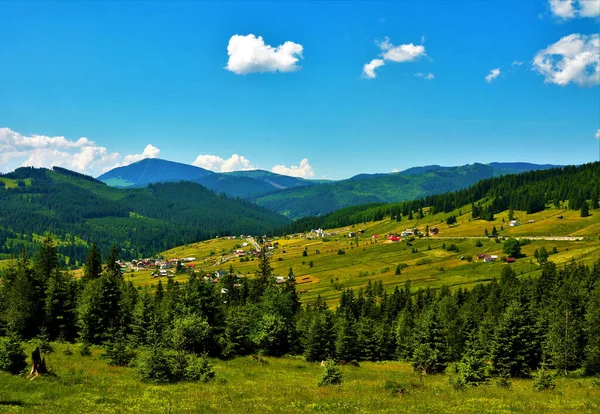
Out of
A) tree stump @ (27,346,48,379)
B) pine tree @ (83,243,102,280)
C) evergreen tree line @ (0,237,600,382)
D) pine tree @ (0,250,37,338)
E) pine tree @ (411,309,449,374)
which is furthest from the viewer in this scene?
pine tree @ (83,243,102,280)

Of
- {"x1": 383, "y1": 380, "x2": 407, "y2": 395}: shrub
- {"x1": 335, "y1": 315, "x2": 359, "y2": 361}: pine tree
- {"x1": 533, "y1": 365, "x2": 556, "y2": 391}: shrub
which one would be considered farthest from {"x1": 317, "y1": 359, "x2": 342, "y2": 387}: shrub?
{"x1": 335, "y1": 315, "x2": 359, "y2": 361}: pine tree

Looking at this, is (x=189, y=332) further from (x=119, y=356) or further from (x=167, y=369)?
(x=167, y=369)

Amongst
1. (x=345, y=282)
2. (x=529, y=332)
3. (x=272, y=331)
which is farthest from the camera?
(x=345, y=282)

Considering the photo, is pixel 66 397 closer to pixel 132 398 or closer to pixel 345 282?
pixel 132 398

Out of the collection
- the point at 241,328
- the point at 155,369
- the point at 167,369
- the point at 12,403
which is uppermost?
the point at 12,403

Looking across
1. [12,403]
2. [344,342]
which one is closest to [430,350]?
[344,342]

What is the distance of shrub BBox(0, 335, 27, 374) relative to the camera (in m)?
27.7

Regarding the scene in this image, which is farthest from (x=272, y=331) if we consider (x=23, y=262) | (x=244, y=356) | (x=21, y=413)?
(x=23, y=262)

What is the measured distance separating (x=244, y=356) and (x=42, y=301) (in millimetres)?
31909

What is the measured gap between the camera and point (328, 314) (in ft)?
194

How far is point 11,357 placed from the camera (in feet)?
91.5

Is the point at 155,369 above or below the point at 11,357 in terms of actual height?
below

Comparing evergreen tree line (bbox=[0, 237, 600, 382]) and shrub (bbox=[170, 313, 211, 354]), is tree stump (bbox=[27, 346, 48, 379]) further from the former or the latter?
shrub (bbox=[170, 313, 211, 354])

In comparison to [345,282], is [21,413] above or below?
Answer: above
